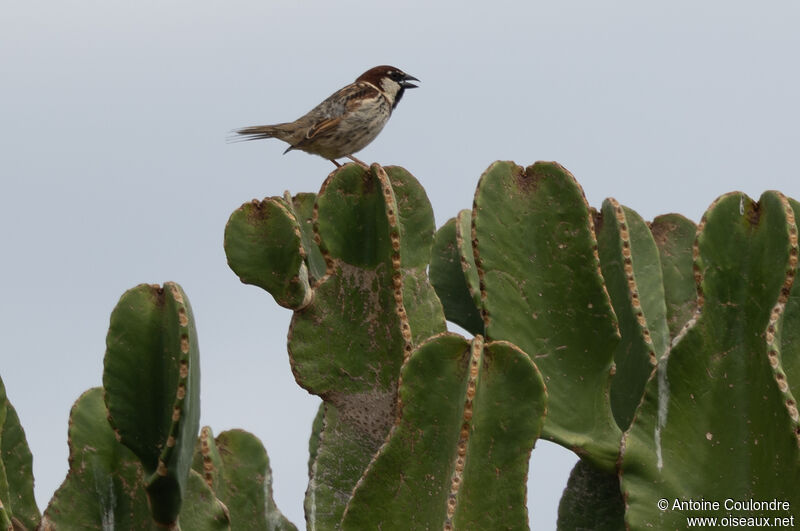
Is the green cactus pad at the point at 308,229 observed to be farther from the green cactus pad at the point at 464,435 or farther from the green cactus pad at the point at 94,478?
the green cactus pad at the point at 464,435

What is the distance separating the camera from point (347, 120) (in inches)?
338

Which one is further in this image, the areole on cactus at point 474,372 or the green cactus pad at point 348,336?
the green cactus pad at point 348,336

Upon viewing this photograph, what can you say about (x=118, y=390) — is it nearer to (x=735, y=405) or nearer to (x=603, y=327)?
(x=603, y=327)

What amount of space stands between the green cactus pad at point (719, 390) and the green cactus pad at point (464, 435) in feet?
2.19


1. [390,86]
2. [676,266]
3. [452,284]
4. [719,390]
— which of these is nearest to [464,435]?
[719,390]

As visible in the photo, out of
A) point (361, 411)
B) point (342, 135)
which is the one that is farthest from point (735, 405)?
point (342, 135)

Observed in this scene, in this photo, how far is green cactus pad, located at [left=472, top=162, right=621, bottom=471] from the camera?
4133mm

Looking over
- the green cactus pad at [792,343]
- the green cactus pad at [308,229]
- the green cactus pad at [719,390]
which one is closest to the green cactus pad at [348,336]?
the green cactus pad at [308,229]

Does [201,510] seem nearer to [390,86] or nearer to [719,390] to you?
[719,390]

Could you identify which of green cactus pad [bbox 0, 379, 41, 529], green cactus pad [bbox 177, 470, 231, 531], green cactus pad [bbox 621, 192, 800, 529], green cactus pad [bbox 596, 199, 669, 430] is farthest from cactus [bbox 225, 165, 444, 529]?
green cactus pad [bbox 0, 379, 41, 529]

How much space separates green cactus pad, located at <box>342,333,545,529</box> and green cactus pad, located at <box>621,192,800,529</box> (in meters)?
0.67

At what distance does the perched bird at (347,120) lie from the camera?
28.1 feet

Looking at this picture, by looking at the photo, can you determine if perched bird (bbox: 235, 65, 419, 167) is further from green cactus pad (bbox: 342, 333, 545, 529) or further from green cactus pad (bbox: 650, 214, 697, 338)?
green cactus pad (bbox: 342, 333, 545, 529)

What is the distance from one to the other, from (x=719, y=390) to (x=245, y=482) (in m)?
2.15
